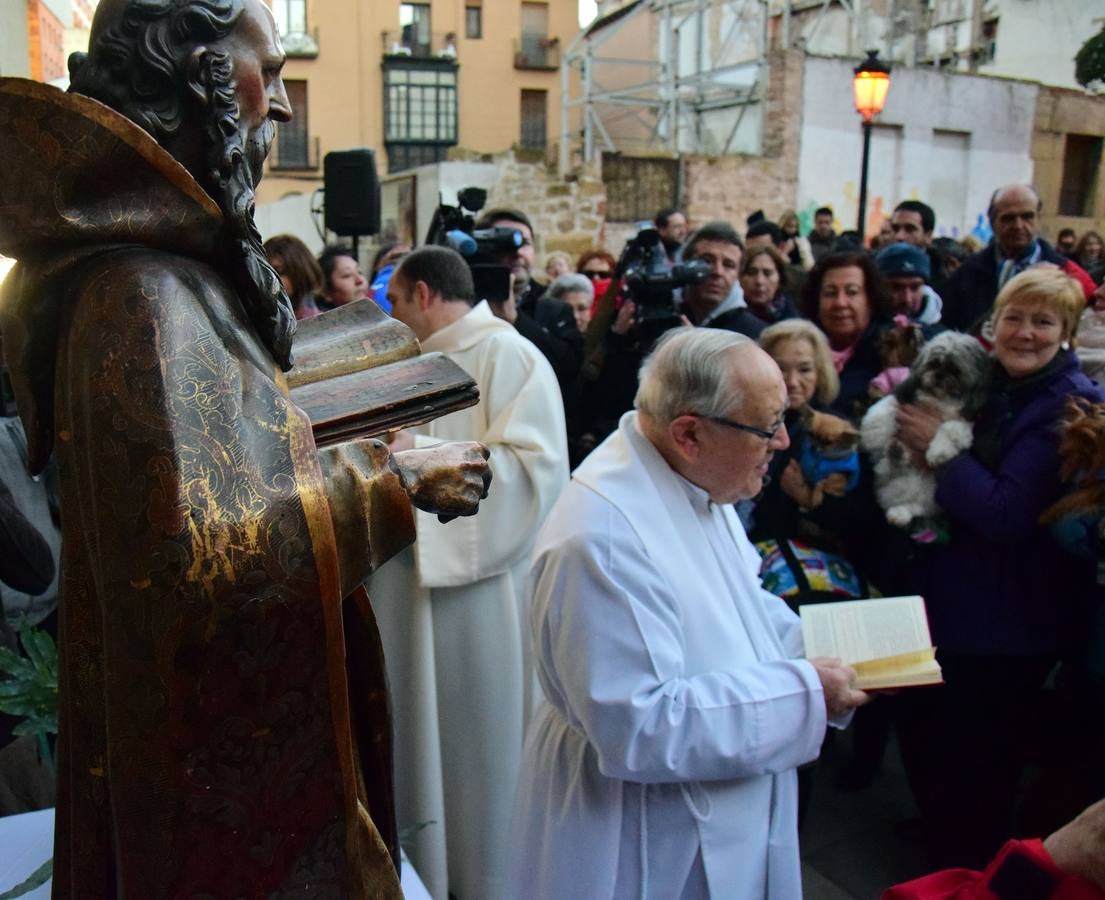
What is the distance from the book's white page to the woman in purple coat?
37.8 inches

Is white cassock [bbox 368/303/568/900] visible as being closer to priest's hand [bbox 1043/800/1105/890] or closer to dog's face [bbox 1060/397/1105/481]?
dog's face [bbox 1060/397/1105/481]

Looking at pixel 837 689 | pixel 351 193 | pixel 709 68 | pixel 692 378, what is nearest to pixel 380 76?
pixel 709 68

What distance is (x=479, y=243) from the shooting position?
15.9 ft

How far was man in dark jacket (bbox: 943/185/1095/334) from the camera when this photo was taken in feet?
16.3

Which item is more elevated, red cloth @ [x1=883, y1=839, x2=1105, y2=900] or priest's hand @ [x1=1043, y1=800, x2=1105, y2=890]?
priest's hand @ [x1=1043, y1=800, x2=1105, y2=890]

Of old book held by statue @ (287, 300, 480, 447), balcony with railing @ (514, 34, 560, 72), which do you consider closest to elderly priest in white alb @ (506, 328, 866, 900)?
old book held by statue @ (287, 300, 480, 447)

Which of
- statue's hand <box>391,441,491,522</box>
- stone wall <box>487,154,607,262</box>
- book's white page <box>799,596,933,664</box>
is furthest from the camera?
stone wall <box>487,154,607,262</box>

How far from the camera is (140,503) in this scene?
3.04 ft

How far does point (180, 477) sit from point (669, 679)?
123 cm

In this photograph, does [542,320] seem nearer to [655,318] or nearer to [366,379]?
[655,318]

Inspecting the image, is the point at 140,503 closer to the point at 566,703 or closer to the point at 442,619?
the point at 566,703

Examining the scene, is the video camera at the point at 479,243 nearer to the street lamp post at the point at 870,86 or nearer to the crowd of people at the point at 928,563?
the crowd of people at the point at 928,563

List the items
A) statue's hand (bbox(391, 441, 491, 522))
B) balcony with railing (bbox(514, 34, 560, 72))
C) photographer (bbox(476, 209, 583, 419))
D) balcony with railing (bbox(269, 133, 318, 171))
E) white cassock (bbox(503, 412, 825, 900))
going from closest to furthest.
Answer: statue's hand (bbox(391, 441, 491, 522)) < white cassock (bbox(503, 412, 825, 900)) < photographer (bbox(476, 209, 583, 419)) < balcony with railing (bbox(269, 133, 318, 171)) < balcony with railing (bbox(514, 34, 560, 72))

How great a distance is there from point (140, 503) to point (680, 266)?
11.6ft
